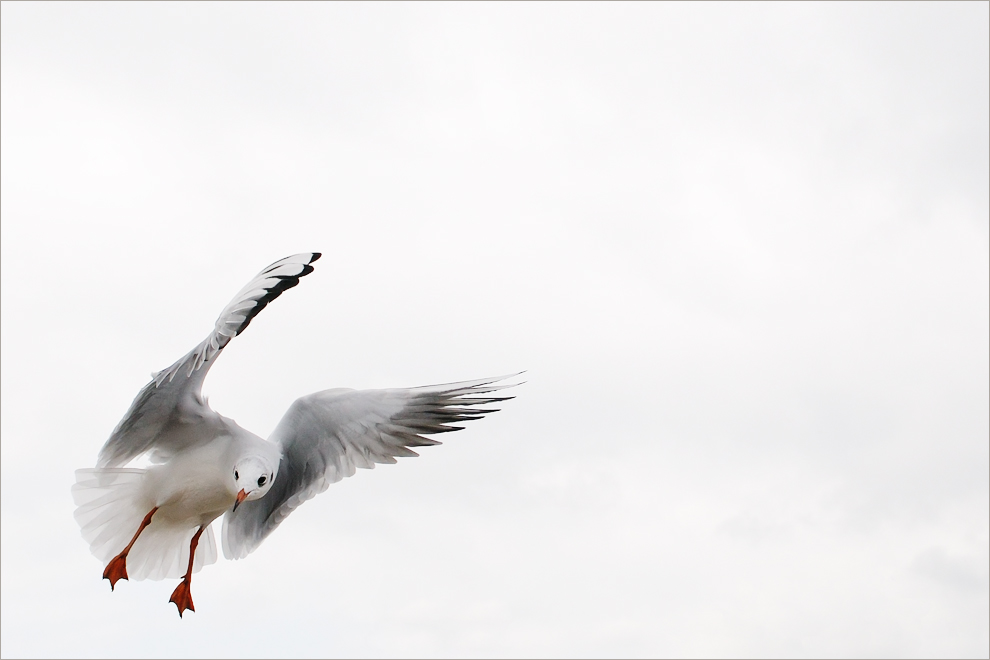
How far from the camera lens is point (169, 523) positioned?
801 cm

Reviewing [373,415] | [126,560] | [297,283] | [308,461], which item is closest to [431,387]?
[373,415]

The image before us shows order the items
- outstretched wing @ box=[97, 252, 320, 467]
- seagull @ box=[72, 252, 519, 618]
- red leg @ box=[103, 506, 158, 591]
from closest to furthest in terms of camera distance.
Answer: outstretched wing @ box=[97, 252, 320, 467]
seagull @ box=[72, 252, 519, 618]
red leg @ box=[103, 506, 158, 591]

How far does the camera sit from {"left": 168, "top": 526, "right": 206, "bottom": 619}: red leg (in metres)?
7.87

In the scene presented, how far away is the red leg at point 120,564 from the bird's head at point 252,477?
0.87 meters

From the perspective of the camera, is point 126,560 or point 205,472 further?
point 126,560

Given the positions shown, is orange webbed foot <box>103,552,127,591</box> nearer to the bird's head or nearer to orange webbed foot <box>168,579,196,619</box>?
orange webbed foot <box>168,579,196,619</box>

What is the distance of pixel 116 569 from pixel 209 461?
97 cm

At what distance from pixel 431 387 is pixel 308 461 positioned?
923 millimetres

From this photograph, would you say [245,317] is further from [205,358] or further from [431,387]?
[431,387]

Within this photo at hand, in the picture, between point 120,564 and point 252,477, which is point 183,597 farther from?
point 252,477

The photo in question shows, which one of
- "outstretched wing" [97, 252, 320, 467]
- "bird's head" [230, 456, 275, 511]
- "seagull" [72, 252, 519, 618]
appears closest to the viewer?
"outstretched wing" [97, 252, 320, 467]

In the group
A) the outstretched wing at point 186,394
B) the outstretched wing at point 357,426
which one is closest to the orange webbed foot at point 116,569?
the outstretched wing at point 186,394

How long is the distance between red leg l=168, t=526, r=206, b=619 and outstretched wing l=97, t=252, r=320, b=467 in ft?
1.98

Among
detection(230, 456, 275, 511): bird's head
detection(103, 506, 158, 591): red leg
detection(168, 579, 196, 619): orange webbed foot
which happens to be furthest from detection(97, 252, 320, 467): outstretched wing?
detection(168, 579, 196, 619): orange webbed foot
